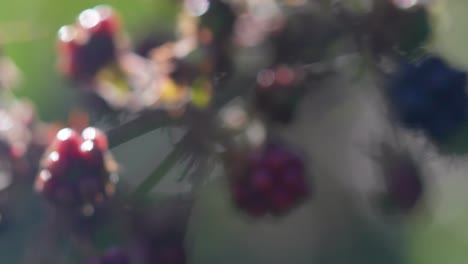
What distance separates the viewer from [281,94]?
1.04 metres

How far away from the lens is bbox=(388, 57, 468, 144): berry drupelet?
0.98 meters

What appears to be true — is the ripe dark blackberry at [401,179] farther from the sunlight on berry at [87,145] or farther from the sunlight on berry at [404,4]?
the sunlight on berry at [87,145]

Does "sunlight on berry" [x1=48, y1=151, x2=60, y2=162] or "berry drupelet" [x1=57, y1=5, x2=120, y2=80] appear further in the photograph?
"berry drupelet" [x1=57, y1=5, x2=120, y2=80]

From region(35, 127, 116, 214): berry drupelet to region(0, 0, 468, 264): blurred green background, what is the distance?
0.91 m

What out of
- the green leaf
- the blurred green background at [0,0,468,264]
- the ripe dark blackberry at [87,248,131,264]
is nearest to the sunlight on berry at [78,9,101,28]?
the green leaf

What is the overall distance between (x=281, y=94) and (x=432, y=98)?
6.0 inches

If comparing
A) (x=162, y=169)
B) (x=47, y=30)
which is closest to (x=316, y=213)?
(x=47, y=30)

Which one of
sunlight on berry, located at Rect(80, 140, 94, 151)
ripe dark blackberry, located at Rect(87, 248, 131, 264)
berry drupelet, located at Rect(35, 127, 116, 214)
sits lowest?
ripe dark blackberry, located at Rect(87, 248, 131, 264)

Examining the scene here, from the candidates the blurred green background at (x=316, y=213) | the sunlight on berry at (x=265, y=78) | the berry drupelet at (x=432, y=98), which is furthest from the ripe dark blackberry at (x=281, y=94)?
the blurred green background at (x=316, y=213)

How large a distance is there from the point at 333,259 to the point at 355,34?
76.3 inches

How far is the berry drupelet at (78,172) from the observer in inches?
37.2

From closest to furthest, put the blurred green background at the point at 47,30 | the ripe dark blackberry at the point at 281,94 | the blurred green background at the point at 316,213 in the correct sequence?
the ripe dark blackberry at the point at 281,94
the blurred green background at the point at 47,30
the blurred green background at the point at 316,213

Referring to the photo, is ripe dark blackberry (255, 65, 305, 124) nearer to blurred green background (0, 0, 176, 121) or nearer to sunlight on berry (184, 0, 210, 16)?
sunlight on berry (184, 0, 210, 16)

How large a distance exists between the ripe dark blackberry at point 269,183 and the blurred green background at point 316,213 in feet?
2.78
